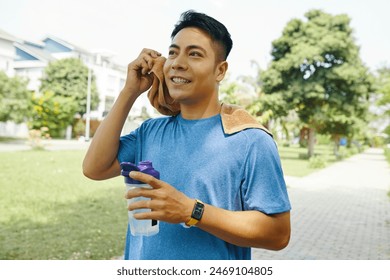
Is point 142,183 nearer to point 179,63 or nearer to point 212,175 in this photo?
point 212,175

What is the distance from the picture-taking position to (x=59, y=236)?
14.1ft

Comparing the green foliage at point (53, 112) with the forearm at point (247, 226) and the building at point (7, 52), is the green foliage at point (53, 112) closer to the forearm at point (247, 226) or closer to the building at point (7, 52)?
the building at point (7, 52)

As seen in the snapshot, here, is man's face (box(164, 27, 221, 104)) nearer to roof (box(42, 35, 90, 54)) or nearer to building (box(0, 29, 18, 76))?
building (box(0, 29, 18, 76))

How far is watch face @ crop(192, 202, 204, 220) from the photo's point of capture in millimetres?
988

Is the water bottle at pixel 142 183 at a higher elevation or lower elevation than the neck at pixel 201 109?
lower

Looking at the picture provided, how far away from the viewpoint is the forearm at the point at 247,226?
1016 millimetres

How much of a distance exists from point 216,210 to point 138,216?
0.20m

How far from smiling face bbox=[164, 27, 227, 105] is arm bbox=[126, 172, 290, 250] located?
364mm

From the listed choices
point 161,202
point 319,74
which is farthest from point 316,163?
point 161,202

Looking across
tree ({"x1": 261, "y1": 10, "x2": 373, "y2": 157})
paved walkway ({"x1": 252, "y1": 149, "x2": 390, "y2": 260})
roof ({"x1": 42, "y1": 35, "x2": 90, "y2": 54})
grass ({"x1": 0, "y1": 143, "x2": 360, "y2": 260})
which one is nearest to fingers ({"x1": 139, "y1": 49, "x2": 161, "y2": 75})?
grass ({"x1": 0, "y1": 143, "x2": 360, "y2": 260})

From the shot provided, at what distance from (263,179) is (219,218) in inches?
6.6

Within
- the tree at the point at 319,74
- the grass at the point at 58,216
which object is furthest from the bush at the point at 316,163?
the grass at the point at 58,216

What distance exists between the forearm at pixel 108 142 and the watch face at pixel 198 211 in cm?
42

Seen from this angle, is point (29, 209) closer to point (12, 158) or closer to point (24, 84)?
point (12, 158)
